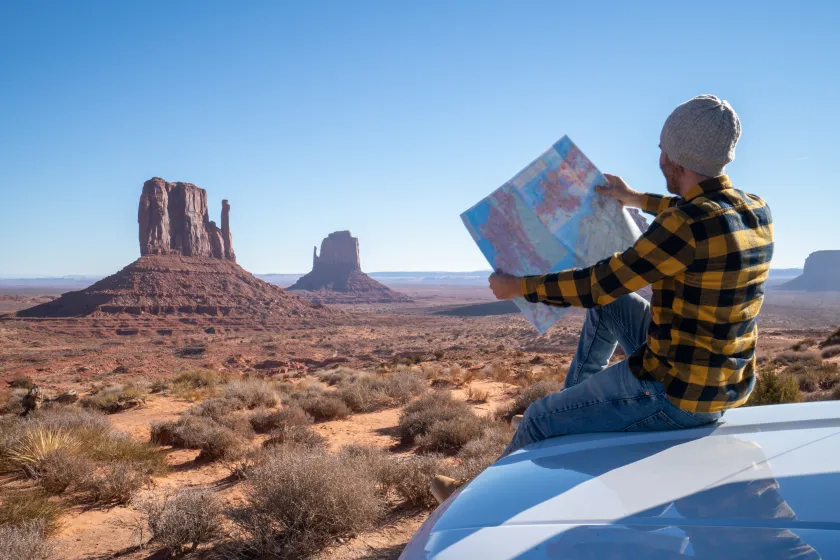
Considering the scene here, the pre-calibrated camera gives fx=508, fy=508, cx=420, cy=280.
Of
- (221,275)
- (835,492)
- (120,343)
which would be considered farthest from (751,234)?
(221,275)

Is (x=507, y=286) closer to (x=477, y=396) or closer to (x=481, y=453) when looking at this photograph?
(x=481, y=453)

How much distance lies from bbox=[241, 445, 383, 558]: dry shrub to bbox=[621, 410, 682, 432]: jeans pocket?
257cm

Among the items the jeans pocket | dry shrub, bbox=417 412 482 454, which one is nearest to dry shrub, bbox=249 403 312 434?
dry shrub, bbox=417 412 482 454

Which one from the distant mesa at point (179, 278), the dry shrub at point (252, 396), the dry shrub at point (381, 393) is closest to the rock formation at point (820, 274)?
the distant mesa at point (179, 278)

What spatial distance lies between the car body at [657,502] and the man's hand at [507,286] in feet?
2.25

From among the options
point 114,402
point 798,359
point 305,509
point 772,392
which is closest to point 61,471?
point 305,509

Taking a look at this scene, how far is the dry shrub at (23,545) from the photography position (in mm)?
3141

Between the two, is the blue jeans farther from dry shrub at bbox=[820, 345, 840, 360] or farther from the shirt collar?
dry shrub at bbox=[820, 345, 840, 360]

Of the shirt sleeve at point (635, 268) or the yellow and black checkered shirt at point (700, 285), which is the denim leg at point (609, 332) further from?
the shirt sleeve at point (635, 268)

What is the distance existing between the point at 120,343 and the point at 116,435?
42.7 metres

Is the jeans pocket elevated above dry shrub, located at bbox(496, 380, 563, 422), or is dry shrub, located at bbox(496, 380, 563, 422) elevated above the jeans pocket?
the jeans pocket

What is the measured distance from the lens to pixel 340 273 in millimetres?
140000

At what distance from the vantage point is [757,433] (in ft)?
5.56

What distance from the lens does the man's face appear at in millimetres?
1941
